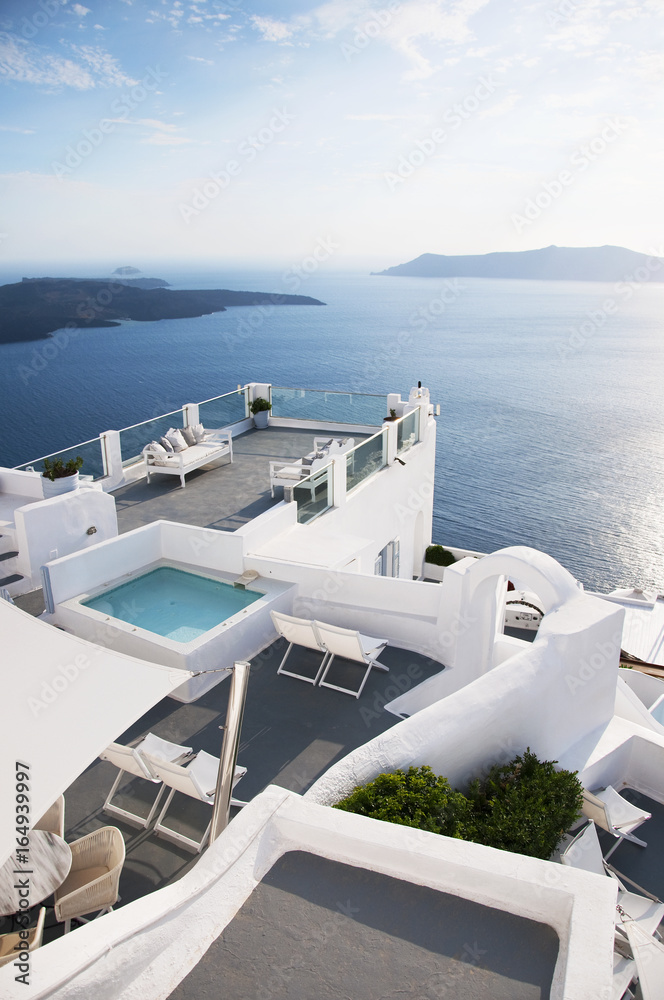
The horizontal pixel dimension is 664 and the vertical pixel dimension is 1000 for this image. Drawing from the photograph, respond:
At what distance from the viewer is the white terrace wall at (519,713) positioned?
4.74m

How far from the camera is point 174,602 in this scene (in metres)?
8.65

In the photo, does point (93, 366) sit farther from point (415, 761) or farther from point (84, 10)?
point (415, 761)

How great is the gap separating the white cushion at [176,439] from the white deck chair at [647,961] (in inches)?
444

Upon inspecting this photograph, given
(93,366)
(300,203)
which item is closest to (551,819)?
(300,203)

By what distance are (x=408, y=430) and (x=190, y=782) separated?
12.0 m

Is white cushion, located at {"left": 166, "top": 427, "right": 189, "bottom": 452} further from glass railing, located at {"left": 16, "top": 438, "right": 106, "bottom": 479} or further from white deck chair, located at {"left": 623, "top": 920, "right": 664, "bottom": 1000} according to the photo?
white deck chair, located at {"left": 623, "top": 920, "right": 664, "bottom": 1000}

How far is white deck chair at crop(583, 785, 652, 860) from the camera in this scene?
18.4 ft

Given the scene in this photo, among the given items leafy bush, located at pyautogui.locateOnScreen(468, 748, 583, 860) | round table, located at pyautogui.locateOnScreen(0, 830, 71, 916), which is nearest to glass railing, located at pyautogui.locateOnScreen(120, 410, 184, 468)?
round table, located at pyautogui.locateOnScreen(0, 830, 71, 916)

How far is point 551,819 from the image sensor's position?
4961mm

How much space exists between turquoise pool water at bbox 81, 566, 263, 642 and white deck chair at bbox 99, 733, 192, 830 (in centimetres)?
191

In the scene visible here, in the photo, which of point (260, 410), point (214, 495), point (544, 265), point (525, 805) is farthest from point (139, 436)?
point (544, 265)

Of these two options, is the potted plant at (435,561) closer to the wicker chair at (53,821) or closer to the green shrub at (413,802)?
the green shrub at (413,802)

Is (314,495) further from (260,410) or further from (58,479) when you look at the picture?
(260,410)

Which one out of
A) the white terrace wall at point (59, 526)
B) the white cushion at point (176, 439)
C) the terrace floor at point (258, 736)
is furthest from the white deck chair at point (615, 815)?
the white cushion at point (176, 439)
